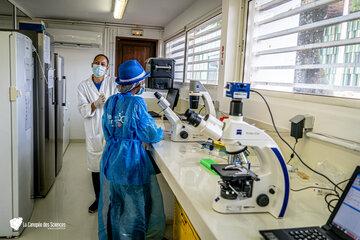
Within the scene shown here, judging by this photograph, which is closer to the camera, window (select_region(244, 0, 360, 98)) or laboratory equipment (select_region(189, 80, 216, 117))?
window (select_region(244, 0, 360, 98))

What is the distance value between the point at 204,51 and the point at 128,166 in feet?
7.42

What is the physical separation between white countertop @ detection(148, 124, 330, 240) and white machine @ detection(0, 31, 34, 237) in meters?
1.41

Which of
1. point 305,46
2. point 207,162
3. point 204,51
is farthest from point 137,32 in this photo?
point 207,162

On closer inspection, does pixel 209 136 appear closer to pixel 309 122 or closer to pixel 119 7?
pixel 309 122

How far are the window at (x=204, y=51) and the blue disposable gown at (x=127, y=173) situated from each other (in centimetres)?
158

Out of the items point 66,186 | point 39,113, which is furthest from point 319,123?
point 66,186

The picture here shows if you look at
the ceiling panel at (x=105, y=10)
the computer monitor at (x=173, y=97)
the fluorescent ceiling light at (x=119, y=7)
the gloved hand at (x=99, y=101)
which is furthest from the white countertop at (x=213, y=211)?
the ceiling panel at (x=105, y=10)

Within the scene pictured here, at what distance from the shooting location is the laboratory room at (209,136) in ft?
3.78

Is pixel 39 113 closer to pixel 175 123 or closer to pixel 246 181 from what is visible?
pixel 175 123

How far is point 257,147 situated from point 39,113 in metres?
2.74

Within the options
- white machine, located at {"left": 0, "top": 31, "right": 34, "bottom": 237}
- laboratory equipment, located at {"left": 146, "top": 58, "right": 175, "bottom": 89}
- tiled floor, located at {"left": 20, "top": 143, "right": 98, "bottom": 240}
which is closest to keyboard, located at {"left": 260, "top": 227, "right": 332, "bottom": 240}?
tiled floor, located at {"left": 20, "top": 143, "right": 98, "bottom": 240}

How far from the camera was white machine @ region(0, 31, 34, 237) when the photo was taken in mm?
2350

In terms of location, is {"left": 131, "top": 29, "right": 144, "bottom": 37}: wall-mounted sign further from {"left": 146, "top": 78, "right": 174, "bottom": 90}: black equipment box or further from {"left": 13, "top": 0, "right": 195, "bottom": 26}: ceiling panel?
{"left": 146, "top": 78, "right": 174, "bottom": 90}: black equipment box

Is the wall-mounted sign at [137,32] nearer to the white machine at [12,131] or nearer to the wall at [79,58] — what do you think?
the wall at [79,58]
